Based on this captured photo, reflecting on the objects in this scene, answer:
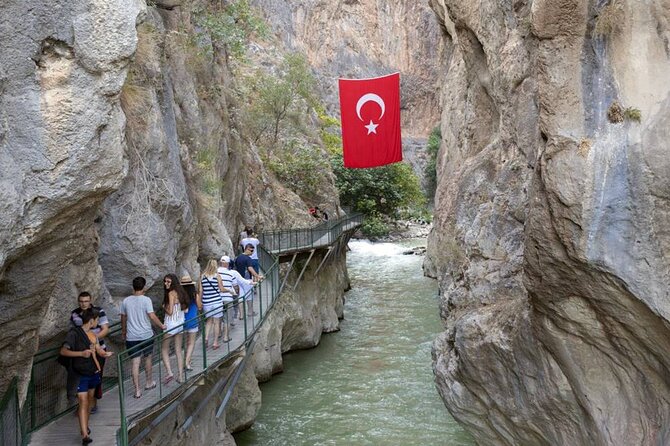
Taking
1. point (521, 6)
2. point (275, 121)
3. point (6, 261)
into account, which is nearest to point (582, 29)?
point (521, 6)

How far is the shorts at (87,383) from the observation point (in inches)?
309

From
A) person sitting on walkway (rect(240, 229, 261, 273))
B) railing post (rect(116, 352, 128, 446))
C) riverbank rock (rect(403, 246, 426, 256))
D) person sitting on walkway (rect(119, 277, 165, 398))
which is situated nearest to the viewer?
railing post (rect(116, 352, 128, 446))

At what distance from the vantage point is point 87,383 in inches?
→ 312

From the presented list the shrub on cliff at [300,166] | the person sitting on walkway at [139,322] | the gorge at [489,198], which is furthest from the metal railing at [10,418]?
the shrub on cliff at [300,166]

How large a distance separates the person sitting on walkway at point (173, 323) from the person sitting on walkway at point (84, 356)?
3.77 ft

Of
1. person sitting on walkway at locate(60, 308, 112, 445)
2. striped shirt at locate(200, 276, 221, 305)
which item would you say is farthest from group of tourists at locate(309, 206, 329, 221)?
person sitting on walkway at locate(60, 308, 112, 445)

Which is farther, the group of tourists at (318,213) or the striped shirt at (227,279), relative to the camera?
the group of tourists at (318,213)

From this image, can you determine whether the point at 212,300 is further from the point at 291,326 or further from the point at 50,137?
the point at 291,326

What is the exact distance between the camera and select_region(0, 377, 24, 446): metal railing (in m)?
6.88

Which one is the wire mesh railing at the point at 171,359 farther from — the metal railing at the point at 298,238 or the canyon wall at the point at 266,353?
the metal railing at the point at 298,238

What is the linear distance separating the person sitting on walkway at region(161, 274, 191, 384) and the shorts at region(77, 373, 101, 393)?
1.10m

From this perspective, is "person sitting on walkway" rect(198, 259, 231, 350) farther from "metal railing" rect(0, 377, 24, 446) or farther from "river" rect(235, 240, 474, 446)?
"river" rect(235, 240, 474, 446)

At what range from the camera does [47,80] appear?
21.3 ft

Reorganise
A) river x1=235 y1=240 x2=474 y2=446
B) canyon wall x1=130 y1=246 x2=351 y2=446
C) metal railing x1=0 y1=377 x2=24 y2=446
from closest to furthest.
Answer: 1. metal railing x1=0 y1=377 x2=24 y2=446
2. canyon wall x1=130 y1=246 x2=351 y2=446
3. river x1=235 y1=240 x2=474 y2=446
